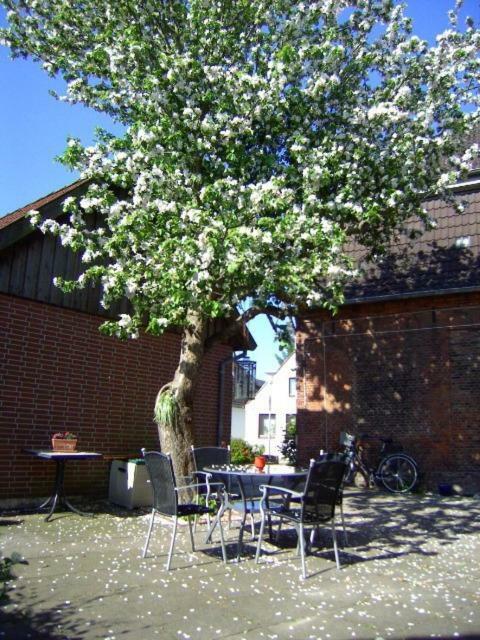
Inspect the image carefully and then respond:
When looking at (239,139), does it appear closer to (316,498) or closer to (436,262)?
(316,498)

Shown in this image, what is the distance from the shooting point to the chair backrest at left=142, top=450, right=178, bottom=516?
5.56 metres

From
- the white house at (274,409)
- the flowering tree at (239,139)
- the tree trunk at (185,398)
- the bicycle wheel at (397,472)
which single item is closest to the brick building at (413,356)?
the bicycle wheel at (397,472)

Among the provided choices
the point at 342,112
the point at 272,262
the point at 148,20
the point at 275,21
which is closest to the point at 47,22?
the point at 148,20

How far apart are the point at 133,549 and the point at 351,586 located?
2401 mm

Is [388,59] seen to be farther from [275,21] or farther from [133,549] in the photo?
[133,549]

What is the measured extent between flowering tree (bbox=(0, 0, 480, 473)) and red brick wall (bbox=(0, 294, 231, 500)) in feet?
4.77

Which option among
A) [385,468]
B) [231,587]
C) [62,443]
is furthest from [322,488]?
[385,468]

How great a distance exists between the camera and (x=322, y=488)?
568 centimetres

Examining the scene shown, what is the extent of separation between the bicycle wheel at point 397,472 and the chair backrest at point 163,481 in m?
8.12

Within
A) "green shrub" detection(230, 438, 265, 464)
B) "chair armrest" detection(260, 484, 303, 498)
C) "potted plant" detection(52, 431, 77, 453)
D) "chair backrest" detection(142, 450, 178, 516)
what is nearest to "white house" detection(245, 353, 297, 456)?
"green shrub" detection(230, 438, 265, 464)

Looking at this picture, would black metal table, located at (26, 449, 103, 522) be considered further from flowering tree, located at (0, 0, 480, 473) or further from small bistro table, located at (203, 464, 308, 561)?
small bistro table, located at (203, 464, 308, 561)

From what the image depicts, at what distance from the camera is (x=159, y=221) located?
24.4 feet

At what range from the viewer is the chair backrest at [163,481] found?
18.2ft

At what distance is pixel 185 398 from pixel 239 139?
3.74 meters
